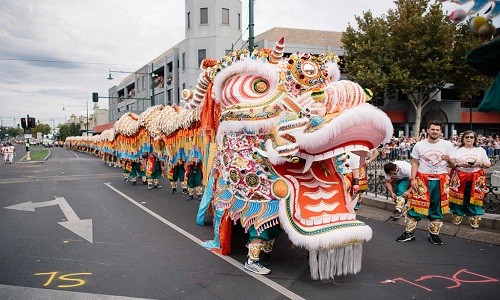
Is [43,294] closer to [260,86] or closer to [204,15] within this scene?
[260,86]

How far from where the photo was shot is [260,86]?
15.4ft

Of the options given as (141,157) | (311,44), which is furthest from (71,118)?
(141,157)

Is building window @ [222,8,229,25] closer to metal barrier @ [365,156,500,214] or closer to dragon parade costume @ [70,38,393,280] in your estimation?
metal barrier @ [365,156,500,214]

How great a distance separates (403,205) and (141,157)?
8.15 meters

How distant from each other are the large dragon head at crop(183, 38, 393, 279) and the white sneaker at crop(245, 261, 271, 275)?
51 centimetres

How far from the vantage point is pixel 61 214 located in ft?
28.0

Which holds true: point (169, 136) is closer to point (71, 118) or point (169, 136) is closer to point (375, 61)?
point (375, 61)

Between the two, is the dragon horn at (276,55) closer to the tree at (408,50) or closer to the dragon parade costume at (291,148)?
the dragon parade costume at (291,148)

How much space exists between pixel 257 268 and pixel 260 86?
2.13 m

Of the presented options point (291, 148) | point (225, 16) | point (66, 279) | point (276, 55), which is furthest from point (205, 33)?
point (291, 148)

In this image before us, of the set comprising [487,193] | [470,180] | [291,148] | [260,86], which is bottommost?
[487,193]

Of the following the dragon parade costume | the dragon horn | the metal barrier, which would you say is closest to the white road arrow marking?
the dragon parade costume

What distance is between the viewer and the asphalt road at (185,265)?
4289 mm

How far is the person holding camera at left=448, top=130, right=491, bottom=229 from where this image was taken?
258 inches
